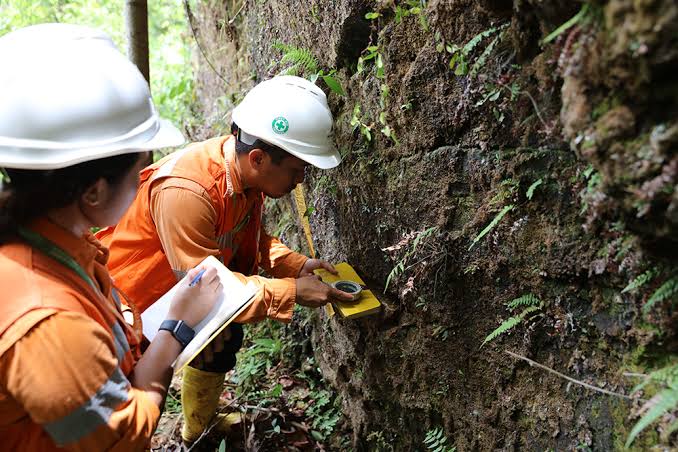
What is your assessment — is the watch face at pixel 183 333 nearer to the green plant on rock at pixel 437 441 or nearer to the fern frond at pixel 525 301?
the fern frond at pixel 525 301

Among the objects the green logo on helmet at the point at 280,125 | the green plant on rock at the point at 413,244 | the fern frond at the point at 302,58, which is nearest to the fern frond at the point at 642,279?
the green plant on rock at the point at 413,244

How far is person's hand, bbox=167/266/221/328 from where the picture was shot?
2.48m

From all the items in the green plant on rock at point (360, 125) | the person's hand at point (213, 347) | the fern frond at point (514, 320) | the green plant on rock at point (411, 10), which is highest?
the green plant on rock at point (411, 10)

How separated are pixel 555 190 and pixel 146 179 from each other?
245 centimetres

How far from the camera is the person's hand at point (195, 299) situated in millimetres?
2479

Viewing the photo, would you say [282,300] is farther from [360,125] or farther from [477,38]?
[477,38]

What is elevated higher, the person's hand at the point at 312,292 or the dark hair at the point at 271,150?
the dark hair at the point at 271,150

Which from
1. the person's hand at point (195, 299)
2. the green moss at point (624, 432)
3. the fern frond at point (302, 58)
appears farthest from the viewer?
the fern frond at point (302, 58)

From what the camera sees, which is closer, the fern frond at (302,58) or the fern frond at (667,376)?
the fern frond at (667,376)

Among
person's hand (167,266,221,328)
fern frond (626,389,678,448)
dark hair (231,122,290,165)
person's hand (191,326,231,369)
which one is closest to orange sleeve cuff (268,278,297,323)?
person's hand (191,326,231,369)

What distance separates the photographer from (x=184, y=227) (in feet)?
9.87

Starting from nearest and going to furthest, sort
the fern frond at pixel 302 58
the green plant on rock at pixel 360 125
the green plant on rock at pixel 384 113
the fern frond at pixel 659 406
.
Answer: the fern frond at pixel 659 406, the green plant on rock at pixel 384 113, the green plant on rock at pixel 360 125, the fern frond at pixel 302 58

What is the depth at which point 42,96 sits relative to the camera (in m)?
1.87

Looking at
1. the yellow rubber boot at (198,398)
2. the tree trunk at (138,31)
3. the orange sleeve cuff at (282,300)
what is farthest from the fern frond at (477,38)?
the tree trunk at (138,31)
